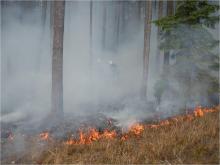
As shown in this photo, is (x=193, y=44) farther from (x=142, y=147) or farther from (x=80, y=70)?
(x=80, y=70)

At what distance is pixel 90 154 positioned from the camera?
891cm

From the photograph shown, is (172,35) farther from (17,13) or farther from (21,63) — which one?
(17,13)

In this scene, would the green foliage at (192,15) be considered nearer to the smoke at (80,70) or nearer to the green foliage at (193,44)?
the green foliage at (193,44)

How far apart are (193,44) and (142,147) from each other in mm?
5497

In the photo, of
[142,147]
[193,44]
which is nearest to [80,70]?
[193,44]

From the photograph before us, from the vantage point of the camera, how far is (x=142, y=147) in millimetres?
8789

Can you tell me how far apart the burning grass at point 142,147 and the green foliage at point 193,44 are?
8.46 feet

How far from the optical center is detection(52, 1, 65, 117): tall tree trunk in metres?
12.9

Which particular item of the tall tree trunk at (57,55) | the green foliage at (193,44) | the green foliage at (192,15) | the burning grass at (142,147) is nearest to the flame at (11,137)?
the burning grass at (142,147)

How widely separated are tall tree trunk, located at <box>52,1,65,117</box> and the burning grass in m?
2.44

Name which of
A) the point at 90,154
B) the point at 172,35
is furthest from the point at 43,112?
the point at 90,154

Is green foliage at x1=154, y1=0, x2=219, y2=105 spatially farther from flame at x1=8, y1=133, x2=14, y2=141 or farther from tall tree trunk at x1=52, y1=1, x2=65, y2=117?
flame at x1=8, y1=133, x2=14, y2=141

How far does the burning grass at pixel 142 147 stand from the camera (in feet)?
26.9

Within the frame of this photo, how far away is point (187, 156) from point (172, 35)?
622 centimetres
